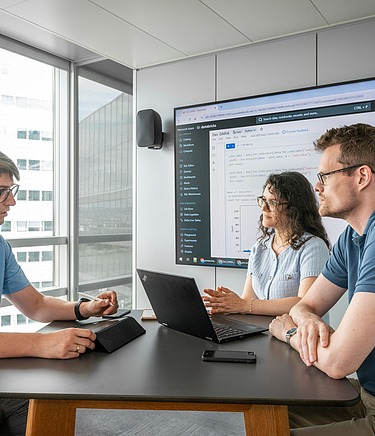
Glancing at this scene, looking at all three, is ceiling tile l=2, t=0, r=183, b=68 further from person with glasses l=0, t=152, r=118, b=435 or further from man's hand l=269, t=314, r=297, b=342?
man's hand l=269, t=314, r=297, b=342

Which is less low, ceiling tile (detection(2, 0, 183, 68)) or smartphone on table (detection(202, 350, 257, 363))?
ceiling tile (detection(2, 0, 183, 68))

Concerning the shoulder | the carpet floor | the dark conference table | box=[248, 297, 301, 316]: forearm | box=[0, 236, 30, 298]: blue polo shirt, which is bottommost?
the carpet floor

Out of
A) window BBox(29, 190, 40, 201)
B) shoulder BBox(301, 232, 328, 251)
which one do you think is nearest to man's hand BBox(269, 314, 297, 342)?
shoulder BBox(301, 232, 328, 251)

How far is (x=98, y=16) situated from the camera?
300 cm

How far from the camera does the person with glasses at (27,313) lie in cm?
143

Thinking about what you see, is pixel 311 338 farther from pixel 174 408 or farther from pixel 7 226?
pixel 7 226

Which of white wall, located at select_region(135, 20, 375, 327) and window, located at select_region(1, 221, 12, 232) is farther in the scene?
window, located at select_region(1, 221, 12, 232)

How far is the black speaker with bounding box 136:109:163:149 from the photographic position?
383cm

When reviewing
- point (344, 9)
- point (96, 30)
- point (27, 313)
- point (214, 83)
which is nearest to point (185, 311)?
point (27, 313)

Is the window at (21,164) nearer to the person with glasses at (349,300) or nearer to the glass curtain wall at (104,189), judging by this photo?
the glass curtain wall at (104,189)

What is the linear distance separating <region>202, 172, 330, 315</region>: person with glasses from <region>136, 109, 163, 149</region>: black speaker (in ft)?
4.85

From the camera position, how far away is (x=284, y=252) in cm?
239

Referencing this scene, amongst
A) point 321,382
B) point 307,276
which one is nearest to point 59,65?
point 307,276

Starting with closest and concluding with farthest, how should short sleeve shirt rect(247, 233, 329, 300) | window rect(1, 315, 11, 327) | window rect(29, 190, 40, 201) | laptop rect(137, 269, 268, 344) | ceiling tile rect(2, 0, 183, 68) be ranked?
1. laptop rect(137, 269, 268, 344)
2. short sleeve shirt rect(247, 233, 329, 300)
3. ceiling tile rect(2, 0, 183, 68)
4. window rect(1, 315, 11, 327)
5. window rect(29, 190, 40, 201)
